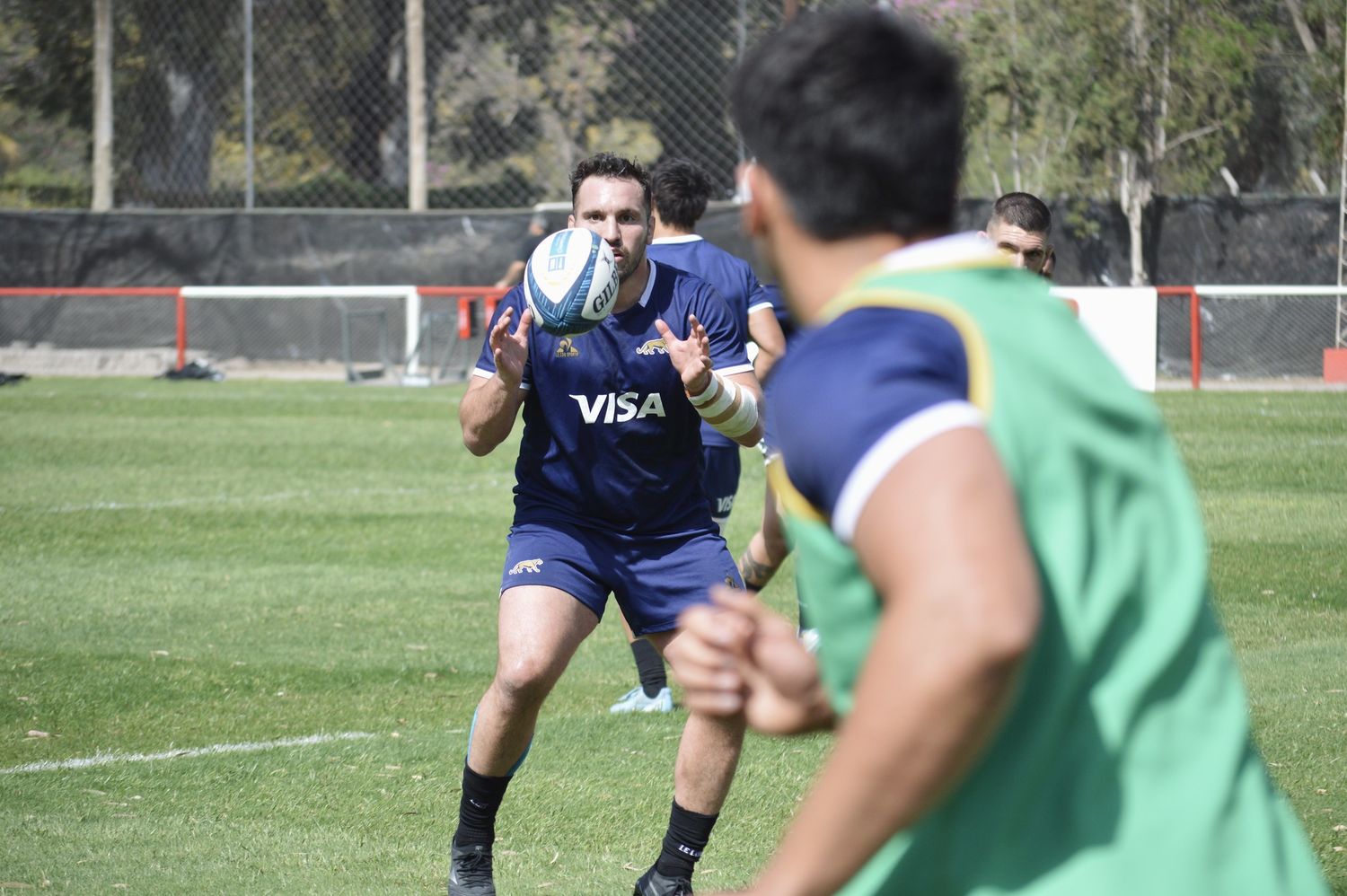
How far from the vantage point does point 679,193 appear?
828 cm

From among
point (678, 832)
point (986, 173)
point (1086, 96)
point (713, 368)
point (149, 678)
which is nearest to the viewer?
point (678, 832)

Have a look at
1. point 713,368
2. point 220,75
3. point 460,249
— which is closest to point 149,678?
point 713,368

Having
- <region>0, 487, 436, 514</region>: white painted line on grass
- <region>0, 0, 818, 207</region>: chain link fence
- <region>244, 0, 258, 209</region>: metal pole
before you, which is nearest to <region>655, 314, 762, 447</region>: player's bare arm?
<region>0, 487, 436, 514</region>: white painted line on grass

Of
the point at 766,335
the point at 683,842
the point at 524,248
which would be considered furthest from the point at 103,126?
the point at 683,842

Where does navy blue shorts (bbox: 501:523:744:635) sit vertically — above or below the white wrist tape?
below

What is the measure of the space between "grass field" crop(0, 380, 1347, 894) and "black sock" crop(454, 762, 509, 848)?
28 cm

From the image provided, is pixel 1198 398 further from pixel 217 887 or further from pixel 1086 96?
pixel 217 887

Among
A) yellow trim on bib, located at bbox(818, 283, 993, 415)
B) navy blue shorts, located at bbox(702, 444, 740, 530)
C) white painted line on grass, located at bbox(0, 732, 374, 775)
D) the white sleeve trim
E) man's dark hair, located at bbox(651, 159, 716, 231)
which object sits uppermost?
man's dark hair, located at bbox(651, 159, 716, 231)

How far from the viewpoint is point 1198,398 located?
18.5 m

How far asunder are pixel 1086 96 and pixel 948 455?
22.6 meters

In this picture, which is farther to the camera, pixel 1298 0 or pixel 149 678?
pixel 1298 0

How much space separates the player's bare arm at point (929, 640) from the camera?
1.45m

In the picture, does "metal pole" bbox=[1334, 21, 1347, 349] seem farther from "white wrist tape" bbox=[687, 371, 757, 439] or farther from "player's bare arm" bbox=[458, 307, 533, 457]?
"player's bare arm" bbox=[458, 307, 533, 457]

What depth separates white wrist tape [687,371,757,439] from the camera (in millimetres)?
4734
